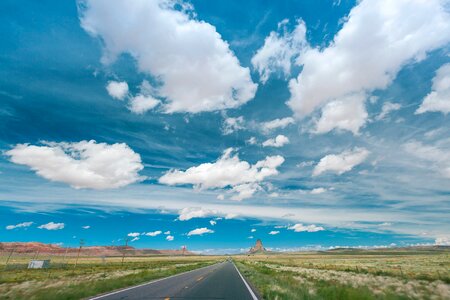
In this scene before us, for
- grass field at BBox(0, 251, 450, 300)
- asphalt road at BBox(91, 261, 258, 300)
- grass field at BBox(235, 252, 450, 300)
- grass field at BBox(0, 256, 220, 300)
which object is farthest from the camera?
grass field at BBox(235, 252, 450, 300)

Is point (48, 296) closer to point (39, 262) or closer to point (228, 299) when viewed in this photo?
point (228, 299)

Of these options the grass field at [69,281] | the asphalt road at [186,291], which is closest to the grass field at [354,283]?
the asphalt road at [186,291]

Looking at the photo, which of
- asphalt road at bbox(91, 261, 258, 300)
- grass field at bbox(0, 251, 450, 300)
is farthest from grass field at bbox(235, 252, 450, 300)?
asphalt road at bbox(91, 261, 258, 300)

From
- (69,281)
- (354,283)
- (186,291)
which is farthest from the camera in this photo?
(69,281)

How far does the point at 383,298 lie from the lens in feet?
43.3

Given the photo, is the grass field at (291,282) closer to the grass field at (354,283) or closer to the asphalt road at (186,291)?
the grass field at (354,283)

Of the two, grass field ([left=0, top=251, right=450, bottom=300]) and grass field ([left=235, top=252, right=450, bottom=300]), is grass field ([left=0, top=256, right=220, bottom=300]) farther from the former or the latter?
grass field ([left=235, top=252, right=450, bottom=300])

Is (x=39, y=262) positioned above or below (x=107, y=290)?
above

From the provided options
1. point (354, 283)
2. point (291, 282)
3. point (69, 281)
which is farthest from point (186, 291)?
point (354, 283)

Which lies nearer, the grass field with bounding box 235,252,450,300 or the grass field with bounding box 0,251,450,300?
the grass field with bounding box 0,251,450,300

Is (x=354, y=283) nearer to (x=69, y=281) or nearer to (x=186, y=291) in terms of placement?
(x=186, y=291)

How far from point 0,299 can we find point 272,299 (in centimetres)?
1182

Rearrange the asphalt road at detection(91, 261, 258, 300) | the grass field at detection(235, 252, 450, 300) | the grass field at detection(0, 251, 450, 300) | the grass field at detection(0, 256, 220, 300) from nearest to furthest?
the asphalt road at detection(91, 261, 258, 300) → the grass field at detection(0, 256, 220, 300) → the grass field at detection(0, 251, 450, 300) → the grass field at detection(235, 252, 450, 300)

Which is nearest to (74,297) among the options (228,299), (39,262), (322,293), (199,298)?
(199,298)
